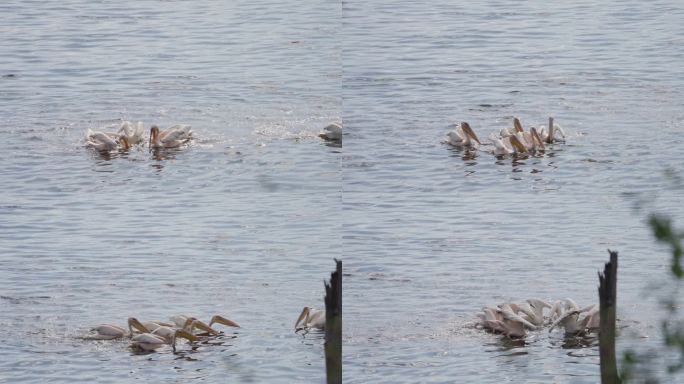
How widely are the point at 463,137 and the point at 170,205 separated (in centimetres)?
107

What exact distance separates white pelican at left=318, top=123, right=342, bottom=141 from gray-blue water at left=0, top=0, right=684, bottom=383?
4cm

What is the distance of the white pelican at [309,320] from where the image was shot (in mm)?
3016

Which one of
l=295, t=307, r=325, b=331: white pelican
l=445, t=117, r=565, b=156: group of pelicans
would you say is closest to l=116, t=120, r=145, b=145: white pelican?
l=295, t=307, r=325, b=331: white pelican

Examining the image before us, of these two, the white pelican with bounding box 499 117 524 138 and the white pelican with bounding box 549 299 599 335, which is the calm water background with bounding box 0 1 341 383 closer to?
the white pelican with bounding box 499 117 524 138

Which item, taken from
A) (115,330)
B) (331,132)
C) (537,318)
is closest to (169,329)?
(115,330)

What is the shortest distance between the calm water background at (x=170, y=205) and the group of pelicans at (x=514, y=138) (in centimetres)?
46

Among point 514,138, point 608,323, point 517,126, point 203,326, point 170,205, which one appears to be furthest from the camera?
point 517,126

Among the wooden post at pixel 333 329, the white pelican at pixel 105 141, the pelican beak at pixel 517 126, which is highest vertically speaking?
the pelican beak at pixel 517 126

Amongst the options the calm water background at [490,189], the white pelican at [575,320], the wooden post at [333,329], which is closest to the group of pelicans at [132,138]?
the calm water background at [490,189]

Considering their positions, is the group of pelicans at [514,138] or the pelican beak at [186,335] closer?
the pelican beak at [186,335]

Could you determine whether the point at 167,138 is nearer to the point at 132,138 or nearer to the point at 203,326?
the point at 132,138

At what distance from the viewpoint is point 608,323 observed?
106 inches

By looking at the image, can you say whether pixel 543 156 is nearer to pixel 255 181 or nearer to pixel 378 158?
pixel 378 158

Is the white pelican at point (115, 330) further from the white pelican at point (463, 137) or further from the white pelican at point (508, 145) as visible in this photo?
the white pelican at point (508, 145)
